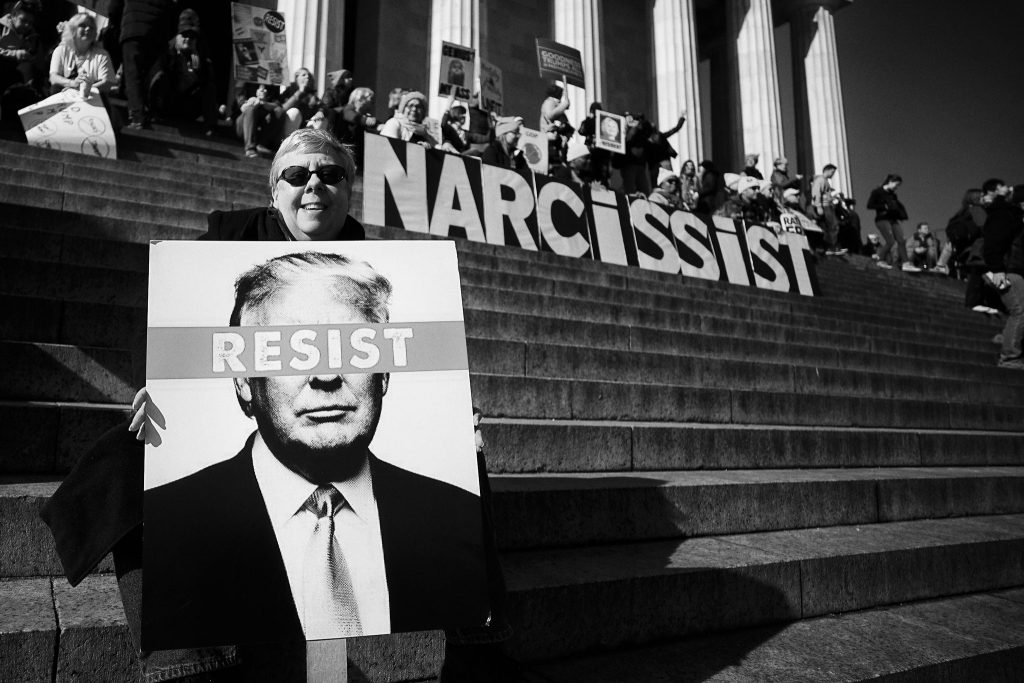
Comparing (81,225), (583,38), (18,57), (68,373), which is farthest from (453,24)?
(68,373)

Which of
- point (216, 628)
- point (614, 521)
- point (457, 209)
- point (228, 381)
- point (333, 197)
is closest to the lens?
point (216, 628)

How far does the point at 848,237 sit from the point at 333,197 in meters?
16.1

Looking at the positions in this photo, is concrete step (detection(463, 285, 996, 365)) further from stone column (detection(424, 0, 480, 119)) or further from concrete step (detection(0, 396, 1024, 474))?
stone column (detection(424, 0, 480, 119))

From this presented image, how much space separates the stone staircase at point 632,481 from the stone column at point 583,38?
35.5 feet

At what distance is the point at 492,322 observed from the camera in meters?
4.82

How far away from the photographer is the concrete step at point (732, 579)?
218 cm

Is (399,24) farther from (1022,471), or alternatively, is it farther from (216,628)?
(216,628)

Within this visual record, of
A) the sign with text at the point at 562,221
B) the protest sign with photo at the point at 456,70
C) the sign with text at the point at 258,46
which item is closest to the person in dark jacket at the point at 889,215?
the sign with text at the point at 562,221

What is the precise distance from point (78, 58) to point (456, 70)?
18.7ft

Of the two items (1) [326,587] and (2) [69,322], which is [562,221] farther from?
(1) [326,587]

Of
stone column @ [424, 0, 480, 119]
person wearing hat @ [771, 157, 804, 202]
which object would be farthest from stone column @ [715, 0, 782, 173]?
stone column @ [424, 0, 480, 119]

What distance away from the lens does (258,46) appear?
10.4 m

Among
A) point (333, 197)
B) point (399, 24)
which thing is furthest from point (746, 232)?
point (399, 24)

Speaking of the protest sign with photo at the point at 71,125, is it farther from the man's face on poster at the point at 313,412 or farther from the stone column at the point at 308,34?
the man's face on poster at the point at 313,412
